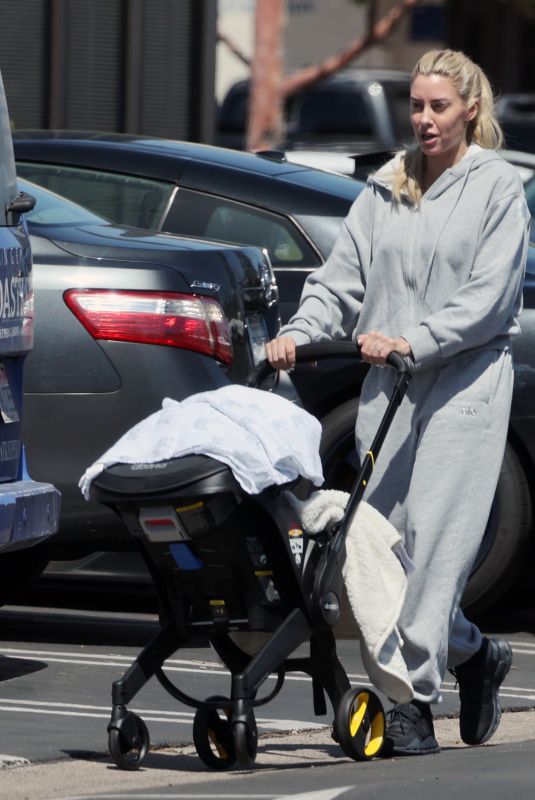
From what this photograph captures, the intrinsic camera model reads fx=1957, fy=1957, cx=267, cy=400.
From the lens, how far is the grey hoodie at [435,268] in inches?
198

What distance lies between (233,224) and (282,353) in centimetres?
279

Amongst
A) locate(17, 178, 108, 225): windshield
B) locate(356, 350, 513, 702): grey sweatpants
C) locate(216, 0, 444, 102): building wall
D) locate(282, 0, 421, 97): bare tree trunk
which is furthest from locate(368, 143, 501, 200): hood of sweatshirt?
locate(216, 0, 444, 102): building wall

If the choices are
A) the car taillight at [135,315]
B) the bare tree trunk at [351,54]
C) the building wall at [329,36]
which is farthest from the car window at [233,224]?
the building wall at [329,36]

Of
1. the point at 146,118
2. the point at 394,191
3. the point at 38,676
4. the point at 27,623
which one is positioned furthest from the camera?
the point at 146,118

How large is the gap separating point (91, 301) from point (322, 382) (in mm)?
1274

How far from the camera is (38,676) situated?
6.15 metres

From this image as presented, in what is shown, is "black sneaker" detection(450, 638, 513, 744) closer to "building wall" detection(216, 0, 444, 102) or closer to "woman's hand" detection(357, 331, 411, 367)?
"woman's hand" detection(357, 331, 411, 367)


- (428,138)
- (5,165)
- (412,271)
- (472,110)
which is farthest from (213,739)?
(5,165)

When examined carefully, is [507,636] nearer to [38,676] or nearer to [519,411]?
[519,411]

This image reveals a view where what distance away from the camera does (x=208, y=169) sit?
7711mm

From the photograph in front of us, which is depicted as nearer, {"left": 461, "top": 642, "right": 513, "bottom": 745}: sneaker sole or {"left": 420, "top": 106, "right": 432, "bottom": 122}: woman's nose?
{"left": 420, "top": 106, "right": 432, "bottom": 122}: woman's nose

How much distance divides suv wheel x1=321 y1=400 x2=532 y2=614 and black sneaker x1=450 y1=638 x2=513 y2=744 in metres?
1.96

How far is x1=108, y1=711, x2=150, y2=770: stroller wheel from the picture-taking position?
4.77 m

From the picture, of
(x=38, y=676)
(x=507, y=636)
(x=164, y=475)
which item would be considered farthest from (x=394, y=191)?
(x=507, y=636)
